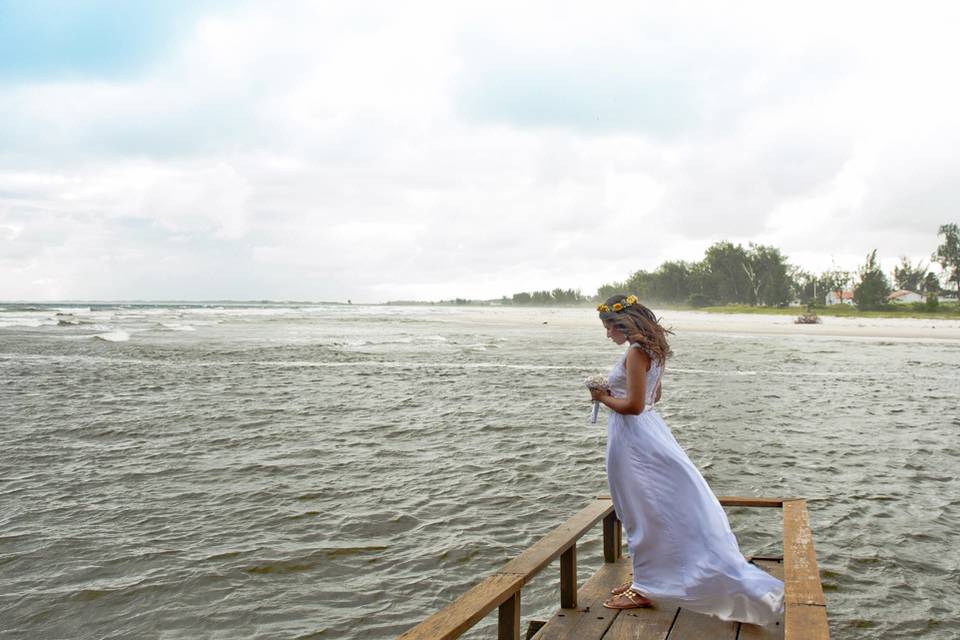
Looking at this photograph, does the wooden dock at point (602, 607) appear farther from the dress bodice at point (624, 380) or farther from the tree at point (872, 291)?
the tree at point (872, 291)

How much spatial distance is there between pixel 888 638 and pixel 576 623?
2.79m

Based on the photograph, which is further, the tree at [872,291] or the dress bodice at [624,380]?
the tree at [872,291]

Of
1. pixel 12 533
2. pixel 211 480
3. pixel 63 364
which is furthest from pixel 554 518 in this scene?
pixel 63 364

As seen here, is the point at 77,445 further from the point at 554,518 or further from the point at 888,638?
the point at 888,638

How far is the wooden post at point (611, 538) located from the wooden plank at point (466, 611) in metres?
2.04

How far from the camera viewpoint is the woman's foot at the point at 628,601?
4824 millimetres

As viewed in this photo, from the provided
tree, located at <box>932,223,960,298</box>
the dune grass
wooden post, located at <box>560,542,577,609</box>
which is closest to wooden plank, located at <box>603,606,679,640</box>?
wooden post, located at <box>560,542,577,609</box>

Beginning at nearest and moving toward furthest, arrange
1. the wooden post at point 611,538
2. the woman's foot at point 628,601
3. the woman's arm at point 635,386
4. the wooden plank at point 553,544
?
the wooden plank at point 553,544, the woman's arm at point 635,386, the woman's foot at point 628,601, the wooden post at point 611,538

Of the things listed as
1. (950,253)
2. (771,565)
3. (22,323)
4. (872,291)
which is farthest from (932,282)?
(771,565)

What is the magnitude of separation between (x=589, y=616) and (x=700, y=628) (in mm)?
741

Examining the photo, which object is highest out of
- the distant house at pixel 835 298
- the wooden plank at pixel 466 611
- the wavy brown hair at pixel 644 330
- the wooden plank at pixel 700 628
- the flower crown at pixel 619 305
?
the distant house at pixel 835 298

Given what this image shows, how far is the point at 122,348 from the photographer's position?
34.3 meters

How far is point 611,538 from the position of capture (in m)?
5.88

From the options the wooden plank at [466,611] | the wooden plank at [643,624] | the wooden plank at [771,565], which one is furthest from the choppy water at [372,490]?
the wooden plank at [466,611]
